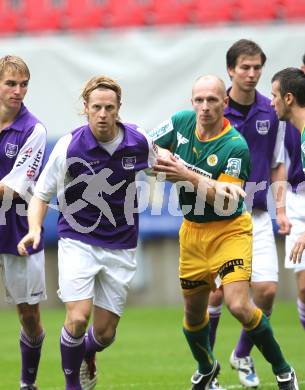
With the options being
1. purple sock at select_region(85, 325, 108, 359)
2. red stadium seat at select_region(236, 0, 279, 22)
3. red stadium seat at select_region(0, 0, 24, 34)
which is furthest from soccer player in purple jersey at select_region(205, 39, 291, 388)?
red stadium seat at select_region(0, 0, 24, 34)

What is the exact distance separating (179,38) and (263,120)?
7.59 metres

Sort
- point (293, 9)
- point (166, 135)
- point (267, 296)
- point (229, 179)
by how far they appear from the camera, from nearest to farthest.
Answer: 1. point (229, 179)
2. point (166, 135)
3. point (267, 296)
4. point (293, 9)

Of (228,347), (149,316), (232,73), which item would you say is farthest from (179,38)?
(232,73)

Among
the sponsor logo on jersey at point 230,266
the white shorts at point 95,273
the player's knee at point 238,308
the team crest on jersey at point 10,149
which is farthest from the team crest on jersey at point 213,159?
the team crest on jersey at point 10,149

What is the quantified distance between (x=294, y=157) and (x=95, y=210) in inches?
89.7

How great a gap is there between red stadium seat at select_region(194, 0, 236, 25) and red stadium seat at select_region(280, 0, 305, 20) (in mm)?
830

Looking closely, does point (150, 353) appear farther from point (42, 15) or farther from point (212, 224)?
point (42, 15)

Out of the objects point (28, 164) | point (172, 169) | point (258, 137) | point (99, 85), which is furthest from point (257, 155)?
point (28, 164)

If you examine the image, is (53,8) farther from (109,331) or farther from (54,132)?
(109,331)

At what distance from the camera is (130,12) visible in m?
17.4

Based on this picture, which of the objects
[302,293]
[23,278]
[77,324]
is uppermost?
[23,278]

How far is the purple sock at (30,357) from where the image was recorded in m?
8.02

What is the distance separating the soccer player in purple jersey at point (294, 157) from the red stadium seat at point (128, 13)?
8574 mm

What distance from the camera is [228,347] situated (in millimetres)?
11344
